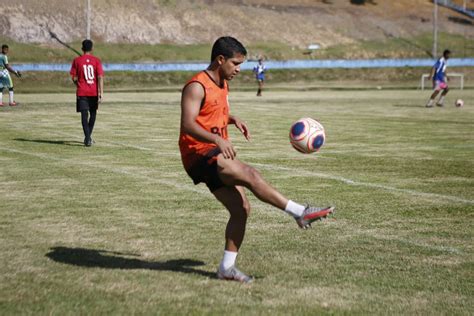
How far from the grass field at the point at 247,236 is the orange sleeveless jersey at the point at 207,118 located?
1.00 m

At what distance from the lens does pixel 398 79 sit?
7462cm

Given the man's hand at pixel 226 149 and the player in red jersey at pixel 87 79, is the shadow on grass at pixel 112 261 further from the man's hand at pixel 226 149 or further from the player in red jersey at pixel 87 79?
the player in red jersey at pixel 87 79

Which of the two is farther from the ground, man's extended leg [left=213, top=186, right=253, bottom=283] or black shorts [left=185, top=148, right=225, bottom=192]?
black shorts [left=185, top=148, right=225, bottom=192]

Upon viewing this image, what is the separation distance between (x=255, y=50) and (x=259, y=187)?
83.1m

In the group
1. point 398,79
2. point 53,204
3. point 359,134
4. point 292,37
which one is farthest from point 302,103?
point 292,37

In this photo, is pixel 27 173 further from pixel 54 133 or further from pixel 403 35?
pixel 403 35

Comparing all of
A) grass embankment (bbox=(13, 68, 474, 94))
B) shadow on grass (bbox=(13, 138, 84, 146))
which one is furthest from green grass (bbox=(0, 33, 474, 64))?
shadow on grass (bbox=(13, 138, 84, 146))

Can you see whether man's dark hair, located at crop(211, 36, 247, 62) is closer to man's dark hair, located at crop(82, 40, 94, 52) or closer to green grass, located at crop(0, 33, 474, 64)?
man's dark hair, located at crop(82, 40, 94, 52)

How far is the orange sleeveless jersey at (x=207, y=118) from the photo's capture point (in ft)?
22.5

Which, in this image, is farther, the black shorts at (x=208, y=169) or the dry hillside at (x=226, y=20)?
the dry hillside at (x=226, y=20)

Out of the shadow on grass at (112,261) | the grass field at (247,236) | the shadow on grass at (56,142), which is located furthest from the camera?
the shadow on grass at (56,142)

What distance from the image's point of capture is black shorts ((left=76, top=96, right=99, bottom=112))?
18.5 meters

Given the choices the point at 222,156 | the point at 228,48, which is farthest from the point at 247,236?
the point at 228,48

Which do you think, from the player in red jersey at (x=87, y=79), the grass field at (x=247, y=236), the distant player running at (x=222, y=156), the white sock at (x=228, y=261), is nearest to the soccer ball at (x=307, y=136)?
the grass field at (x=247, y=236)
